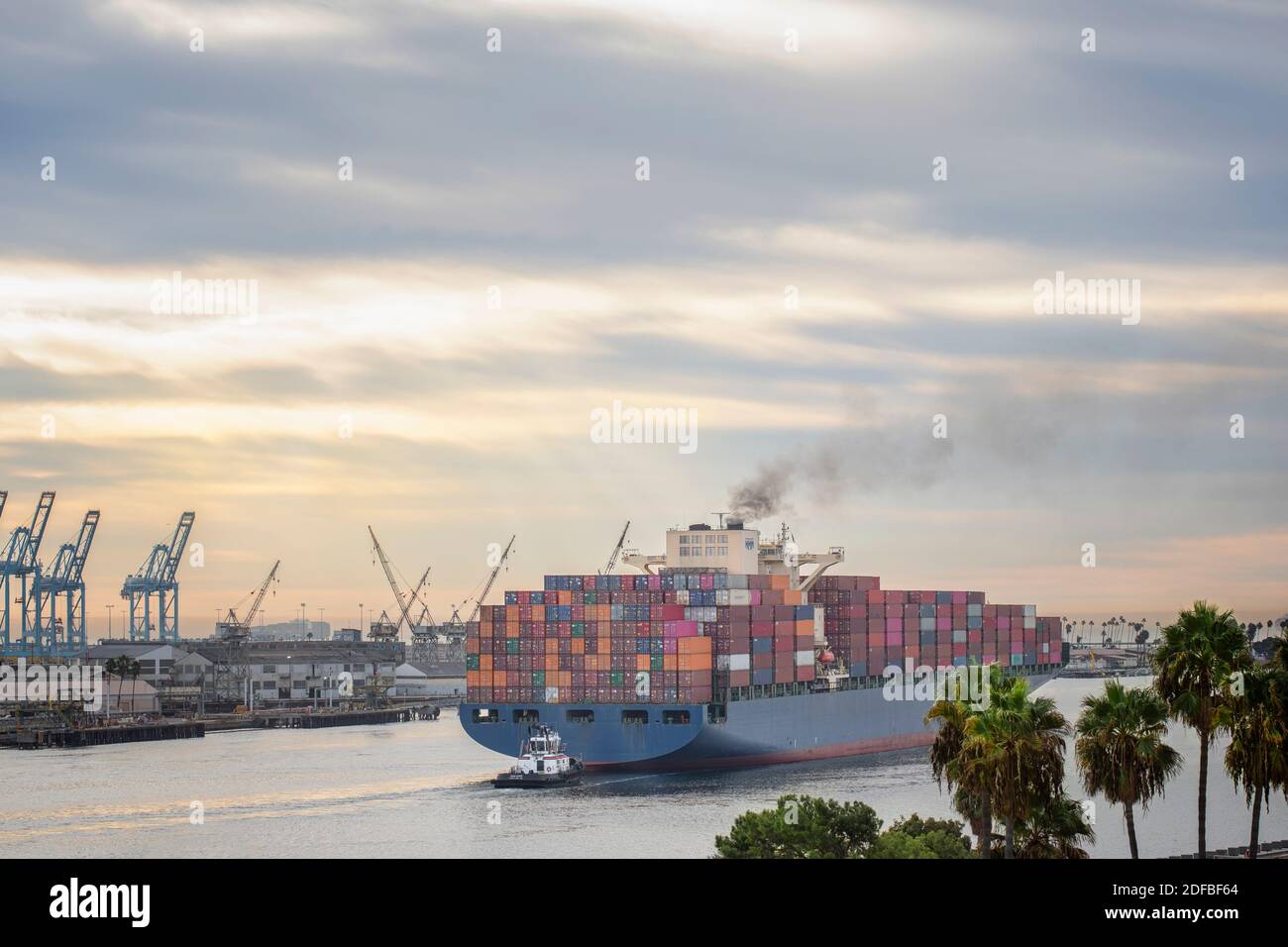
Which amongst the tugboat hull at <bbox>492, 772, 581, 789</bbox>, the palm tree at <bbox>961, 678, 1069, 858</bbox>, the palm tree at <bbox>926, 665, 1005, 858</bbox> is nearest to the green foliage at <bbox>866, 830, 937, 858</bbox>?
the palm tree at <bbox>926, 665, 1005, 858</bbox>

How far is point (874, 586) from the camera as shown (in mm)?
145625

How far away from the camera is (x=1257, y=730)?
130 feet

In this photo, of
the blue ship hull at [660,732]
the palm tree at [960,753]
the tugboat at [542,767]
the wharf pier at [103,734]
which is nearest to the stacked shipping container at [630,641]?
the blue ship hull at [660,732]

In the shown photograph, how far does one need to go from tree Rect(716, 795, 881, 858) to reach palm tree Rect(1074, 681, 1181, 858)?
43.7ft

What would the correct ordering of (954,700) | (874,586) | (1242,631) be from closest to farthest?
(954,700), (1242,631), (874,586)

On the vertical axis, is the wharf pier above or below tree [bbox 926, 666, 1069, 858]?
below

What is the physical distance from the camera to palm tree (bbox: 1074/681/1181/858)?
124 feet

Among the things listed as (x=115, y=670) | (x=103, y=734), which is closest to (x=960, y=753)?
(x=103, y=734)

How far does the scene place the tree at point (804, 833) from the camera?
5125 centimetres

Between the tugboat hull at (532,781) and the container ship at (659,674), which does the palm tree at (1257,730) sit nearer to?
the tugboat hull at (532,781)

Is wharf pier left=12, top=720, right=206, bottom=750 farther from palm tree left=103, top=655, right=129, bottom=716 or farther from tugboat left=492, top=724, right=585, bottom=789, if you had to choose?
tugboat left=492, top=724, right=585, bottom=789
